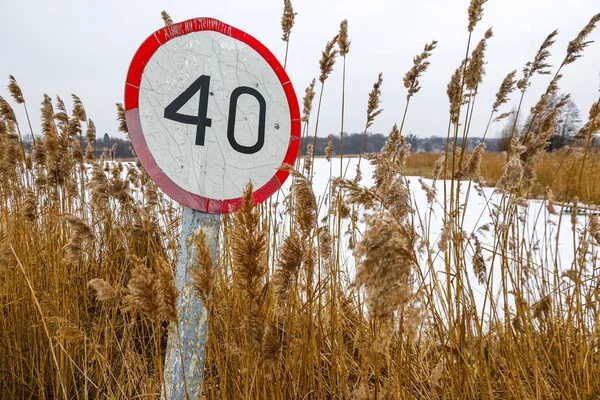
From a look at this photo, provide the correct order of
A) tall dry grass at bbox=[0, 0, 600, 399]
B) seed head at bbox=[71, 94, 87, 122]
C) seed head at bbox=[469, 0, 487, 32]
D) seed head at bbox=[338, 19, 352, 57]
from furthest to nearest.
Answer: seed head at bbox=[71, 94, 87, 122] < seed head at bbox=[338, 19, 352, 57] < seed head at bbox=[469, 0, 487, 32] < tall dry grass at bbox=[0, 0, 600, 399]

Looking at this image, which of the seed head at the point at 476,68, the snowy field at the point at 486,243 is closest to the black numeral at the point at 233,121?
the snowy field at the point at 486,243

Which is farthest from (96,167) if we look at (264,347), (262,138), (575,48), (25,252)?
(575,48)

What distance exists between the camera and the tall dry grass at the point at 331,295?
0.81 m

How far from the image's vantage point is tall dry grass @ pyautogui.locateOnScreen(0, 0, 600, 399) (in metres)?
0.81

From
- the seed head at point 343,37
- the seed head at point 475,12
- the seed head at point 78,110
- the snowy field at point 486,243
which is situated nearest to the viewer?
the seed head at point 475,12

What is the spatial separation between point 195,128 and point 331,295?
0.95 m

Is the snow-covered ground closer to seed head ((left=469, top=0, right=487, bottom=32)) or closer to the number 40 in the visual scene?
the number 40

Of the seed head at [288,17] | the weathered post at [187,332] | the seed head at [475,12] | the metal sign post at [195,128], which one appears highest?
the seed head at [288,17]

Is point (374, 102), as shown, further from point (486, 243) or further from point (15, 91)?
point (15, 91)

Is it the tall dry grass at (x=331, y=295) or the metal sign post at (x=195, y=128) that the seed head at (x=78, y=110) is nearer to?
the tall dry grass at (x=331, y=295)

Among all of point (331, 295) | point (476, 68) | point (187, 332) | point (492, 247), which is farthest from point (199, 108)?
point (492, 247)

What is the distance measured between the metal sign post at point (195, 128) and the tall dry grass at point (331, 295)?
11 cm

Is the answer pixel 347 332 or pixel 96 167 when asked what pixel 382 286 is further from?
pixel 96 167

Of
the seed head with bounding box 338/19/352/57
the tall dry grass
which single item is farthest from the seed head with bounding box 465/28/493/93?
the seed head with bounding box 338/19/352/57
